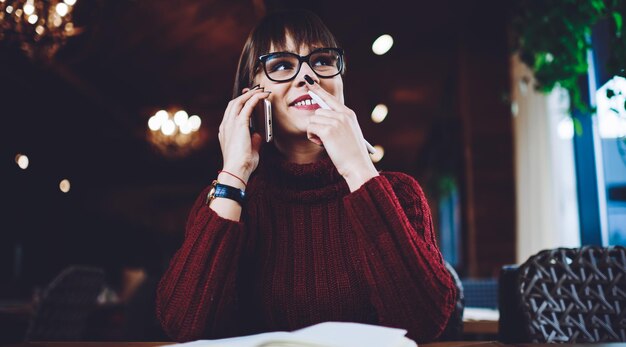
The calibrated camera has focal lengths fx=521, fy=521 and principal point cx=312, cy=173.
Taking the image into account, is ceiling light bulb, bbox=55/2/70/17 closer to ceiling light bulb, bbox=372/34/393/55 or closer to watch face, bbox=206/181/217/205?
watch face, bbox=206/181/217/205

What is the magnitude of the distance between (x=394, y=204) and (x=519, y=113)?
421cm

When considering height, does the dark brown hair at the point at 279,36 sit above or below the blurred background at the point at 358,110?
below

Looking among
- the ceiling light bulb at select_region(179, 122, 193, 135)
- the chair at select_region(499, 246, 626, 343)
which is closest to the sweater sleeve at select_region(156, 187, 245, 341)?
the chair at select_region(499, 246, 626, 343)

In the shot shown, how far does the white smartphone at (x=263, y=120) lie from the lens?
1281 mm

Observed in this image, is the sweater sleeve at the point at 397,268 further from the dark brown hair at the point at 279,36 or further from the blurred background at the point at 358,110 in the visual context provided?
the blurred background at the point at 358,110

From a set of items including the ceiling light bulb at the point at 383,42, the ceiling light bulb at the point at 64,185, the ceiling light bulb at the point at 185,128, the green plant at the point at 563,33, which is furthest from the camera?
the ceiling light bulb at the point at 64,185

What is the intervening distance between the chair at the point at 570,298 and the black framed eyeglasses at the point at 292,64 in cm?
78

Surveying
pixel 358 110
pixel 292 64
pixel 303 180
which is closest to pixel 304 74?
pixel 292 64

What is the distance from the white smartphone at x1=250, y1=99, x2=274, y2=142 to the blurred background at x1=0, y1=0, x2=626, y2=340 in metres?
1.37

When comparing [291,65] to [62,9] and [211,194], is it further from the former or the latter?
[62,9]

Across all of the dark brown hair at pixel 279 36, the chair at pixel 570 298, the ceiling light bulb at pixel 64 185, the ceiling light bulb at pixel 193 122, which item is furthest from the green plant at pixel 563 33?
the ceiling light bulb at pixel 64 185

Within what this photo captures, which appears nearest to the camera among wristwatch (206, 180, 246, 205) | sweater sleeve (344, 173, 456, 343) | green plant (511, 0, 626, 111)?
sweater sleeve (344, 173, 456, 343)

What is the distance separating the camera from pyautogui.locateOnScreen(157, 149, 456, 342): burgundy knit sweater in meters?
1.08

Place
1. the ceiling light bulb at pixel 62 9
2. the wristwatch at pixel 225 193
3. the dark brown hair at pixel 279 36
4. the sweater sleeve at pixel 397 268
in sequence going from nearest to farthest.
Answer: the sweater sleeve at pixel 397 268 → the wristwatch at pixel 225 193 → the dark brown hair at pixel 279 36 → the ceiling light bulb at pixel 62 9
